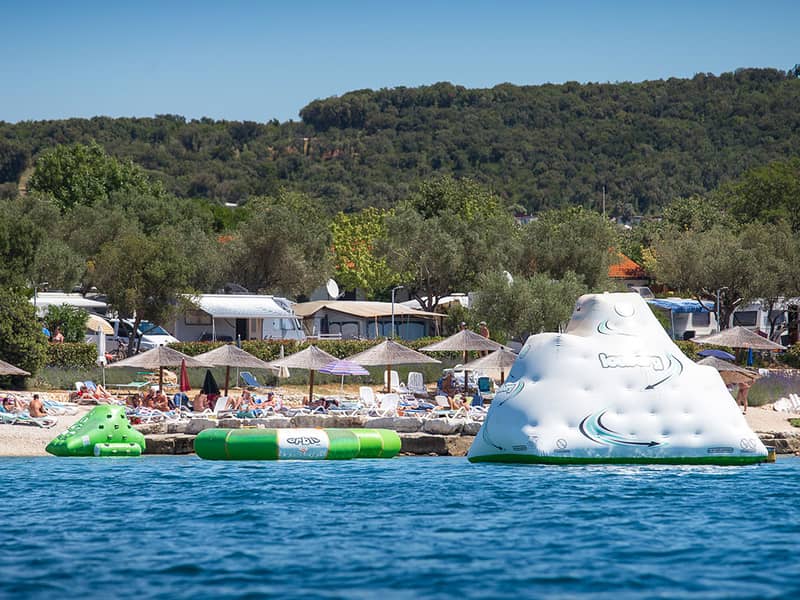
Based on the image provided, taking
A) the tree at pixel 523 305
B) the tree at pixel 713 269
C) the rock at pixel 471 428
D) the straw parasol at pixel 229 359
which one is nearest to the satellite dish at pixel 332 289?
the tree at pixel 713 269

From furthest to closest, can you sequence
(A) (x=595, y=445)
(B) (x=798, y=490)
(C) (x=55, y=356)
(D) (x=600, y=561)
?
1. (C) (x=55, y=356)
2. (A) (x=595, y=445)
3. (B) (x=798, y=490)
4. (D) (x=600, y=561)

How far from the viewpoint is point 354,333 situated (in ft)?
208

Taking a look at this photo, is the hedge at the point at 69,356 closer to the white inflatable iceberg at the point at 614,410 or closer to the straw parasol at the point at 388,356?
the straw parasol at the point at 388,356

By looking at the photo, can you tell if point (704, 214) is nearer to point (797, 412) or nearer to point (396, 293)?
point (396, 293)

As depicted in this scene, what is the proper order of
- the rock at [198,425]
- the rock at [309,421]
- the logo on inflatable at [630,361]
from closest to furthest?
the logo on inflatable at [630,361], the rock at [198,425], the rock at [309,421]

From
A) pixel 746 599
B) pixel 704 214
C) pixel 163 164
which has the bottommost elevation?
pixel 746 599

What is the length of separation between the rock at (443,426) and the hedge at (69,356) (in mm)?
16254

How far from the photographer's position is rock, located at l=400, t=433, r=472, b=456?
30.4 metres

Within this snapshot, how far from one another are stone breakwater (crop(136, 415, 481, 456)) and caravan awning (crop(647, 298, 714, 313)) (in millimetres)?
33365

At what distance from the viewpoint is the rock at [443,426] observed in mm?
31000

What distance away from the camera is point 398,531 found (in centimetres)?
1814

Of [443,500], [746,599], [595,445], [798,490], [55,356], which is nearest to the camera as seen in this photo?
[746,599]

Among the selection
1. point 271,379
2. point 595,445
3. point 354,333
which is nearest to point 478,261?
point 354,333

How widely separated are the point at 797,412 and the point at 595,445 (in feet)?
51.4
